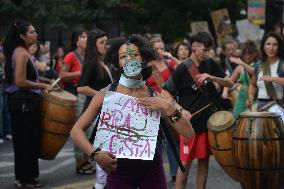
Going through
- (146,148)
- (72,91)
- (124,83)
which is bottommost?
(72,91)

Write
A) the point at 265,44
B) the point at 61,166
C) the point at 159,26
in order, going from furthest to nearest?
the point at 159,26, the point at 61,166, the point at 265,44

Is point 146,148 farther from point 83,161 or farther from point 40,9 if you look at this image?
point 40,9

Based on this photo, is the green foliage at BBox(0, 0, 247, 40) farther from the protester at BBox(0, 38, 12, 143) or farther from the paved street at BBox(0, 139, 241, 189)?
the paved street at BBox(0, 139, 241, 189)

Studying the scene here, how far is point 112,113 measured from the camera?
3990 mm

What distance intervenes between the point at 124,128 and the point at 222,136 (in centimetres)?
281

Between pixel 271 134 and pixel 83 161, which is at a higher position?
pixel 271 134

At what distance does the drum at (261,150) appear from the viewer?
5922 mm

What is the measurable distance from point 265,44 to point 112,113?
365 centimetres

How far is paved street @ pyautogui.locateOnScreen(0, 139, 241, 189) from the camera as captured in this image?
775 cm

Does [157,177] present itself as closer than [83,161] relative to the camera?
Yes

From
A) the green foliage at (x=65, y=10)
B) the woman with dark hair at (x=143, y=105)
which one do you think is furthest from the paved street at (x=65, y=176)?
the green foliage at (x=65, y=10)

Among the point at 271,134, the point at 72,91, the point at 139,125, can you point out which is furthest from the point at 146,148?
Result: the point at 72,91

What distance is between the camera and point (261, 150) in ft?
19.4

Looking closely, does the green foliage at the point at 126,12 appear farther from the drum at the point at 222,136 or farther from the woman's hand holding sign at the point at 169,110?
the woman's hand holding sign at the point at 169,110
